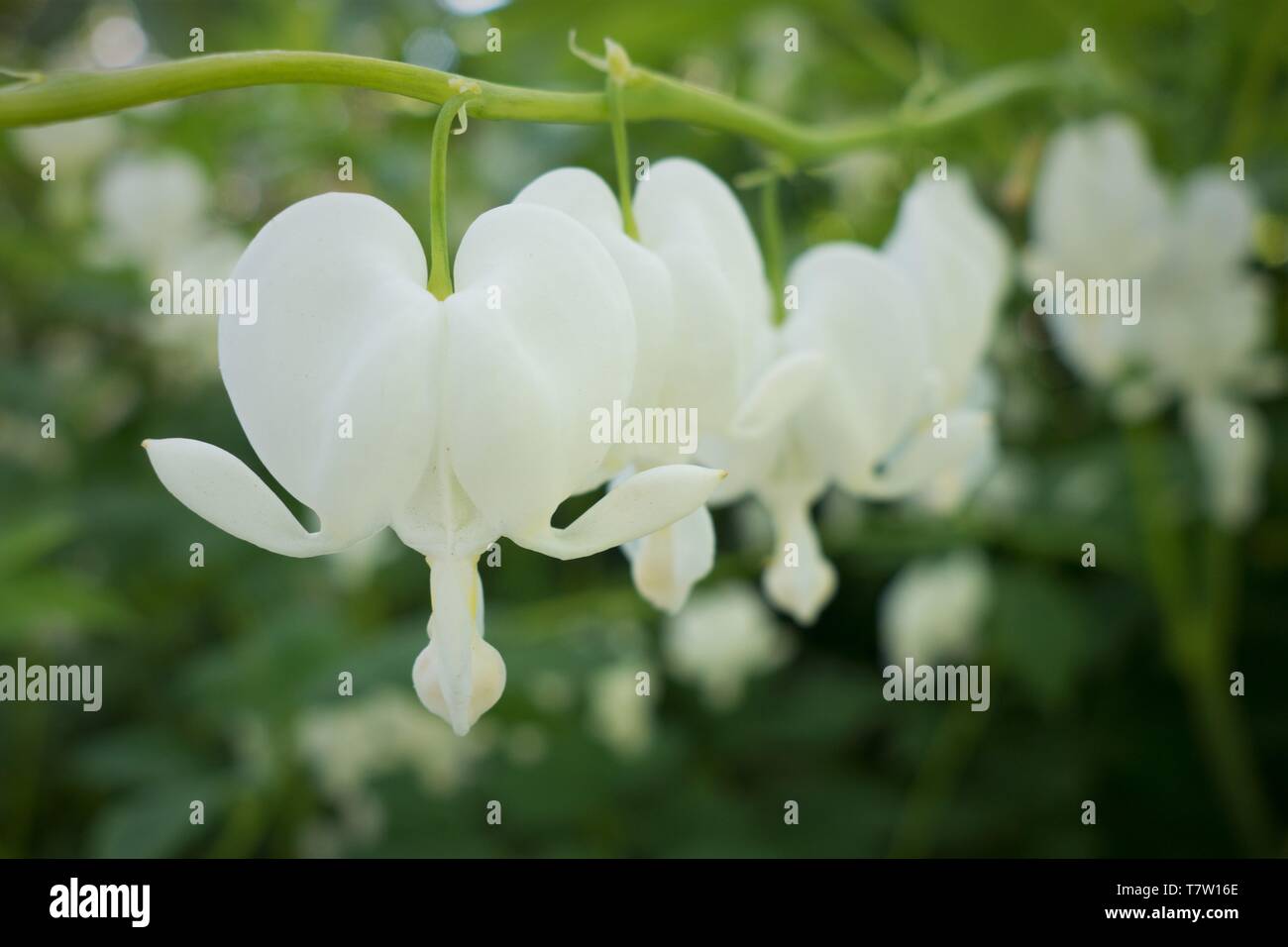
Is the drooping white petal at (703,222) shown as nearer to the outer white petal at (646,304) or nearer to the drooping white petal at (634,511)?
the outer white petal at (646,304)

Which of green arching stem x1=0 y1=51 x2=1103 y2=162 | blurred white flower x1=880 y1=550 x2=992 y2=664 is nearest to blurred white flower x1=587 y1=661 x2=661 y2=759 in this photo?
blurred white flower x1=880 y1=550 x2=992 y2=664

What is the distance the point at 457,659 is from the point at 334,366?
0.52 feet

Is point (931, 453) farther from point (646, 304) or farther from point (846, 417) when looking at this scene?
point (646, 304)

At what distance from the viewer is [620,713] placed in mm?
1661

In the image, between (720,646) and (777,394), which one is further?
(720,646)

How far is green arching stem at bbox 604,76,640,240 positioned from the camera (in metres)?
0.71

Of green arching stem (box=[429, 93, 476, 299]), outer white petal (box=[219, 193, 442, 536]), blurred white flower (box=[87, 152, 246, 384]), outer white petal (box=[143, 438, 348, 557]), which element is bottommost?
outer white petal (box=[143, 438, 348, 557])

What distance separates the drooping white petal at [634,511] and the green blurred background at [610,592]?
2.18 ft

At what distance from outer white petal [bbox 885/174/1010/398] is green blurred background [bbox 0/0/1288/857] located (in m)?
0.18

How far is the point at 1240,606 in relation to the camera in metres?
1.74

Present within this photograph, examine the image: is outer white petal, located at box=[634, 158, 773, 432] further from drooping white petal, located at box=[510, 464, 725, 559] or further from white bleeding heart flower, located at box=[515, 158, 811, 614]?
drooping white petal, located at box=[510, 464, 725, 559]

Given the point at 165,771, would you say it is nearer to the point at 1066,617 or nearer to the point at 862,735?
the point at 862,735

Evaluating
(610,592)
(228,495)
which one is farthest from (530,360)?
(610,592)
